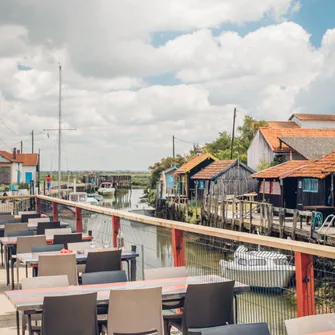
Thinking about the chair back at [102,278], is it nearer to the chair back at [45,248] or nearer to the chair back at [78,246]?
the chair back at [45,248]

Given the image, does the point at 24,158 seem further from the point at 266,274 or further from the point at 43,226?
the point at 266,274

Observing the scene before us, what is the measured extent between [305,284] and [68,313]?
5.84 ft

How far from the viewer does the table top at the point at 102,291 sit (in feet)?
15.1

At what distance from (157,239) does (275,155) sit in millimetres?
41331

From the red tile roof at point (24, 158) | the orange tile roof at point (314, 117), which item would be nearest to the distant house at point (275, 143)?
the orange tile roof at point (314, 117)

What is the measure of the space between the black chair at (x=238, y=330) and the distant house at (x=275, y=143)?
1674 inches

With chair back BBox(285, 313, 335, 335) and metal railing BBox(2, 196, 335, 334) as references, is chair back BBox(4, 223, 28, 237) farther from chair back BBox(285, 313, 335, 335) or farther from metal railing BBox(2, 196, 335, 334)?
chair back BBox(285, 313, 335, 335)

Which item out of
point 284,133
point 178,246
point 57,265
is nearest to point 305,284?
point 178,246

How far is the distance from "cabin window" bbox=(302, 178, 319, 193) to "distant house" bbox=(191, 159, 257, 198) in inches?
514

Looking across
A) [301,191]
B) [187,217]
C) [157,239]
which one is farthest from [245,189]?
[157,239]

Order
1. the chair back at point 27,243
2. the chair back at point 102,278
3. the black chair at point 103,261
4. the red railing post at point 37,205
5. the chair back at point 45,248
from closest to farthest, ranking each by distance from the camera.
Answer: the chair back at point 102,278 → the black chair at point 103,261 → the chair back at point 45,248 → the chair back at point 27,243 → the red railing post at point 37,205

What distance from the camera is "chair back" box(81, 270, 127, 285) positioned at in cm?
554

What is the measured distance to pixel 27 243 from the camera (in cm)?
855

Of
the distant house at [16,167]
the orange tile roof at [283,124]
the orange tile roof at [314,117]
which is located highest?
the orange tile roof at [314,117]
